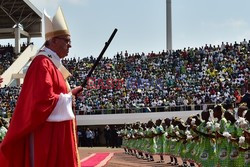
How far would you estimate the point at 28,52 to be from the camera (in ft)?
160

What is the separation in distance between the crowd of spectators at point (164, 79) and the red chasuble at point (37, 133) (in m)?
25.5

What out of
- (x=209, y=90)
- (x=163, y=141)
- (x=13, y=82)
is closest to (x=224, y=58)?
(x=209, y=90)

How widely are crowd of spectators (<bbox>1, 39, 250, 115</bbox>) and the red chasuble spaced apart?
Answer: 2551 centimetres

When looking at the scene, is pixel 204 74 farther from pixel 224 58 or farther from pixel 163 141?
pixel 163 141

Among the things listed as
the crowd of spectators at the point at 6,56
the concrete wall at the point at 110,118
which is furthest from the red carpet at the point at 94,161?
the crowd of spectators at the point at 6,56

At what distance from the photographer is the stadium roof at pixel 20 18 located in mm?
50531

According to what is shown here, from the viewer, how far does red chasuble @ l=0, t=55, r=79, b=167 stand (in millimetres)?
5000

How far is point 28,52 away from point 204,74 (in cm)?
1859

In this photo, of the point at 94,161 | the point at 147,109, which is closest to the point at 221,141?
the point at 94,161

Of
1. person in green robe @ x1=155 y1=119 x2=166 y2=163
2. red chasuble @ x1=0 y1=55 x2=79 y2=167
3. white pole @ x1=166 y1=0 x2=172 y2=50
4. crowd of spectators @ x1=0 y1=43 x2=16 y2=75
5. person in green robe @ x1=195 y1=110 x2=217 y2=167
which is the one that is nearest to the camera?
red chasuble @ x1=0 y1=55 x2=79 y2=167

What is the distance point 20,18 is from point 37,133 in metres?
49.2

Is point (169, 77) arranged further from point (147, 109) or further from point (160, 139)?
point (160, 139)

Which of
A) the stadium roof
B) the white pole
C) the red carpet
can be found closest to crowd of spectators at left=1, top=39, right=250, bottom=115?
the white pole

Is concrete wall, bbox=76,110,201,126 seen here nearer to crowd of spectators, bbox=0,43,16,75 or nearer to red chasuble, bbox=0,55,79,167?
crowd of spectators, bbox=0,43,16,75
